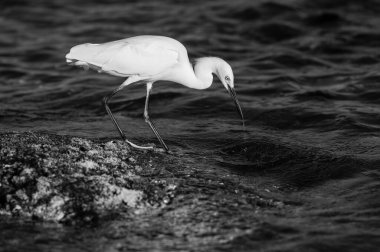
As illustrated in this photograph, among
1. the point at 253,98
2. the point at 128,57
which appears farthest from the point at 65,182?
the point at 253,98

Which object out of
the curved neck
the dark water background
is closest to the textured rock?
the dark water background

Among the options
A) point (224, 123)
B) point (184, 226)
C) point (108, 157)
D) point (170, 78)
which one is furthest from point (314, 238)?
point (224, 123)

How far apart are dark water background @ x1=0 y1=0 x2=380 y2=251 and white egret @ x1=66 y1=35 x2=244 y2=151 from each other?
83cm

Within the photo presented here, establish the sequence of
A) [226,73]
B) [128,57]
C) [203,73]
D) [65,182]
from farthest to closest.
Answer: [203,73]
[226,73]
[128,57]
[65,182]

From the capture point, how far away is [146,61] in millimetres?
7301

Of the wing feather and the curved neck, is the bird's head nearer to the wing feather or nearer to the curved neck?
the curved neck

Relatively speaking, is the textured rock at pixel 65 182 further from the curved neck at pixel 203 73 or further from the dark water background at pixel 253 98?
the curved neck at pixel 203 73

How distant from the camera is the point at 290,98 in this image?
1021 centimetres

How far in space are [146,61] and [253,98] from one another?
3.43 metres

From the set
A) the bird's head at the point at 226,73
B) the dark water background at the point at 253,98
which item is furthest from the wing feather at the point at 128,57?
the dark water background at the point at 253,98

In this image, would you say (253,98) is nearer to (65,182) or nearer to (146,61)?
(146,61)

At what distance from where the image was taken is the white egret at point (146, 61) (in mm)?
7262

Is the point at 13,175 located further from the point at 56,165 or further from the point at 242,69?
the point at 242,69

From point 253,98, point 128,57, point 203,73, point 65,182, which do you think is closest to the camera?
point 65,182
